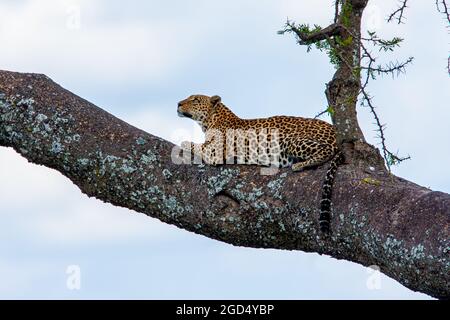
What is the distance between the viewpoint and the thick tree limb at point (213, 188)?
8102mm

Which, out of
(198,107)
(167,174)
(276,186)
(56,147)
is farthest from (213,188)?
(198,107)

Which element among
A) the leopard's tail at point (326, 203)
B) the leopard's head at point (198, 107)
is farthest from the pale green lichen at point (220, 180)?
the leopard's head at point (198, 107)

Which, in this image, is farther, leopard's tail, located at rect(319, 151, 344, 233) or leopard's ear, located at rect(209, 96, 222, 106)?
leopard's ear, located at rect(209, 96, 222, 106)

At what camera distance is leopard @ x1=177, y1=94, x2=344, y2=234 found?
979cm

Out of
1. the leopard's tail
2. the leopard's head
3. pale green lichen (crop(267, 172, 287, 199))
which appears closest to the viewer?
the leopard's tail

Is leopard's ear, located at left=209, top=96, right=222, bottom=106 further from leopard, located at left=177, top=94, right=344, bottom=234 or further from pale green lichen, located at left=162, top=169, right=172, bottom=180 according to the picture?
pale green lichen, located at left=162, top=169, right=172, bottom=180

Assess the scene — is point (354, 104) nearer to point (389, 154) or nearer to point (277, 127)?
point (389, 154)

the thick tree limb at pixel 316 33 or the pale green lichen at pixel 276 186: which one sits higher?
the thick tree limb at pixel 316 33

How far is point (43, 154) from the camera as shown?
30.3ft

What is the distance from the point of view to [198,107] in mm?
12344

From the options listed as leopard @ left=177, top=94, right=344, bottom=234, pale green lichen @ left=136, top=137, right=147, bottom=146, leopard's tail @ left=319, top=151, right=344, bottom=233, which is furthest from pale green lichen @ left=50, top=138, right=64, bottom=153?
leopard's tail @ left=319, top=151, right=344, bottom=233

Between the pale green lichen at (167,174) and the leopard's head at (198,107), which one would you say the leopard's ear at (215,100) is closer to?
the leopard's head at (198,107)

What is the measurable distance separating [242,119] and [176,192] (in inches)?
125
